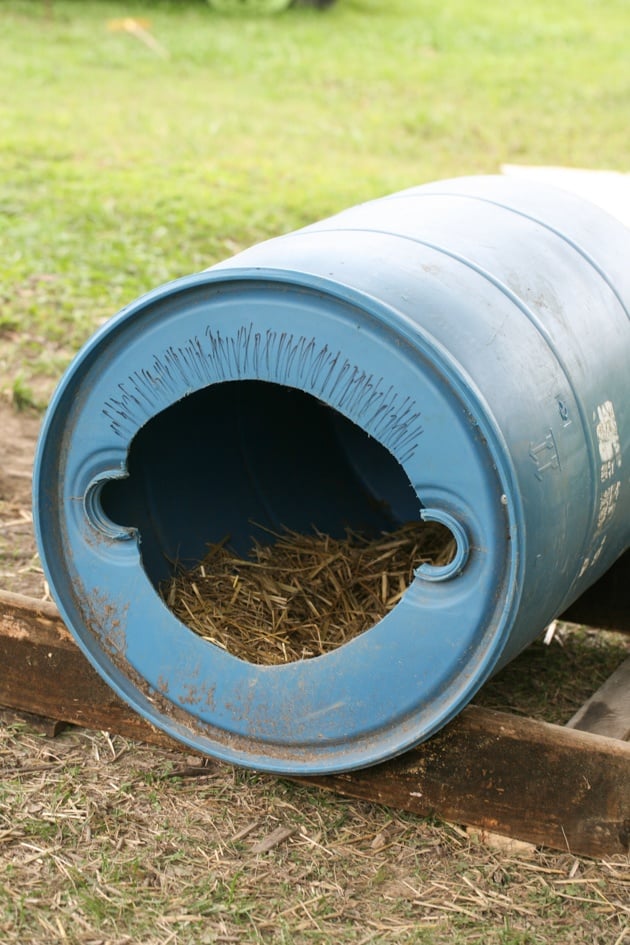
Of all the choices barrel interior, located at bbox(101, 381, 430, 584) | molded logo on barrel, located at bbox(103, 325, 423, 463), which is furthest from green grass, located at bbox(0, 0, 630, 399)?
molded logo on barrel, located at bbox(103, 325, 423, 463)

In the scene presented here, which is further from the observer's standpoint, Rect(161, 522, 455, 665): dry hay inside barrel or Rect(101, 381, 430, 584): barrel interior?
Rect(101, 381, 430, 584): barrel interior

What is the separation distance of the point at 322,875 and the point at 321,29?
15.6m

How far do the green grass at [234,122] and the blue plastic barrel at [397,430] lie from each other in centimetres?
260

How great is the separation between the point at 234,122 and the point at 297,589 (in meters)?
8.74

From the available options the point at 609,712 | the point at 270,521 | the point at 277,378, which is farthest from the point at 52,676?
the point at 609,712

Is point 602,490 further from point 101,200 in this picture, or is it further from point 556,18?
point 556,18

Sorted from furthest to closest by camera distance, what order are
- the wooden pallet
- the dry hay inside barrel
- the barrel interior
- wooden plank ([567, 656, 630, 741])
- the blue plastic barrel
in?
the barrel interior
the dry hay inside barrel
wooden plank ([567, 656, 630, 741])
the wooden pallet
the blue plastic barrel

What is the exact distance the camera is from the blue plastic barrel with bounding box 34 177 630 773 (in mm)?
2455

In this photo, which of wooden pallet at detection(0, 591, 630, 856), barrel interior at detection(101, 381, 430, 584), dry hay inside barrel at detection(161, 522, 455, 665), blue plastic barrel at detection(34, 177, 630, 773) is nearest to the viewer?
blue plastic barrel at detection(34, 177, 630, 773)

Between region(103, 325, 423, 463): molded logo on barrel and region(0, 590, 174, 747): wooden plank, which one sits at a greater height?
region(103, 325, 423, 463): molded logo on barrel

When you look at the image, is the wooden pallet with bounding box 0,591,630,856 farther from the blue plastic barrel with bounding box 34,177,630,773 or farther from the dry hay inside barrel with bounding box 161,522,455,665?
the dry hay inside barrel with bounding box 161,522,455,665

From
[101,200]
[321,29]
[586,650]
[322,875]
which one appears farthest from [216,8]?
[322,875]

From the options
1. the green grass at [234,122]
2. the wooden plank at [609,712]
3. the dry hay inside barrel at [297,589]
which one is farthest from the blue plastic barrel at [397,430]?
the green grass at [234,122]

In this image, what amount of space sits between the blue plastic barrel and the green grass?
8.52ft
